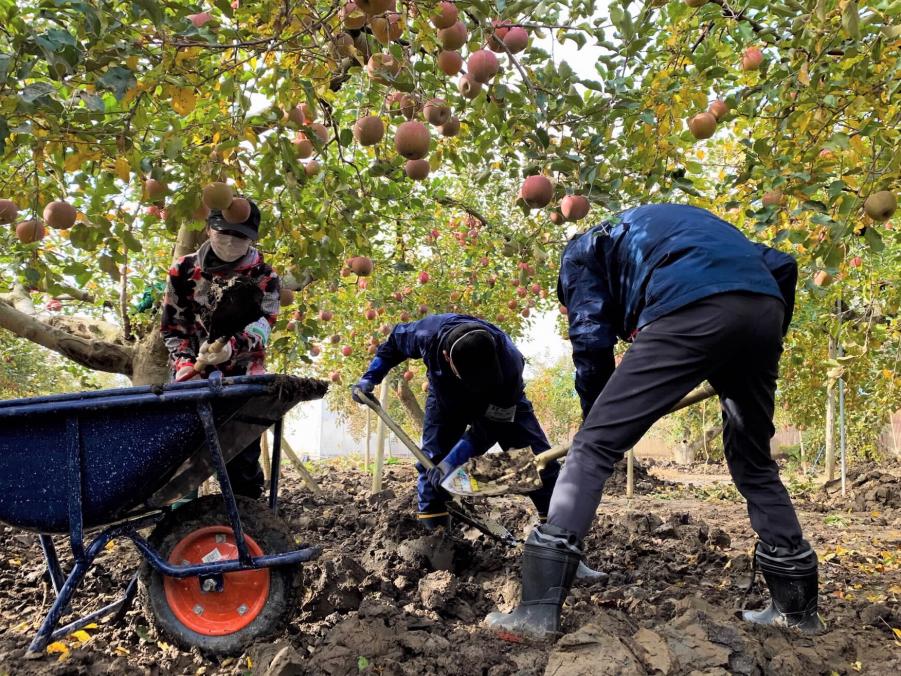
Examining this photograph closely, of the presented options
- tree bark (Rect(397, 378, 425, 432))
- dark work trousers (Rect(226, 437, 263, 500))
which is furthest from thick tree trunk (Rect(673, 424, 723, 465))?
dark work trousers (Rect(226, 437, 263, 500))

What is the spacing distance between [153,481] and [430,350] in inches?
68.4

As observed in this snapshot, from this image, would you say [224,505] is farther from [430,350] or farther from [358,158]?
[358,158]

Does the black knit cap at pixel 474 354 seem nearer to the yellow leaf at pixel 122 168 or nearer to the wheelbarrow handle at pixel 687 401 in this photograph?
the wheelbarrow handle at pixel 687 401

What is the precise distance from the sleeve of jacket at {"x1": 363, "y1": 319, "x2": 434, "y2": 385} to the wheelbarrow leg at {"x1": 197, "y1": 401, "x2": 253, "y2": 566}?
5.33ft

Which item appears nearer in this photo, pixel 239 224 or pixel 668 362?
pixel 668 362

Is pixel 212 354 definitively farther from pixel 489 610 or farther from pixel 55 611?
pixel 489 610

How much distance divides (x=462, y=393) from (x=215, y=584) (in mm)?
1915

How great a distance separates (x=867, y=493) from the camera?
6.77m

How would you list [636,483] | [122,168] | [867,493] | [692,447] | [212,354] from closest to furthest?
[122,168] → [212,354] → [867,493] → [636,483] → [692,447]

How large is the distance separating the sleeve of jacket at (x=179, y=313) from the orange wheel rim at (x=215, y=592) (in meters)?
0.83

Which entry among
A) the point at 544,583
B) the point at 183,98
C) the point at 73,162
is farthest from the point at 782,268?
the point at 73,162

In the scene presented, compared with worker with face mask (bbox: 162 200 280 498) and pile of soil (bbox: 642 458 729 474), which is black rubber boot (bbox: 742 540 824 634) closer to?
worker with face mask (bbox: 162 200 280 498)

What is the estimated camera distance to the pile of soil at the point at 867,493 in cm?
654

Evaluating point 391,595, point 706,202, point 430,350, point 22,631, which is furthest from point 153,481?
point 706,202
